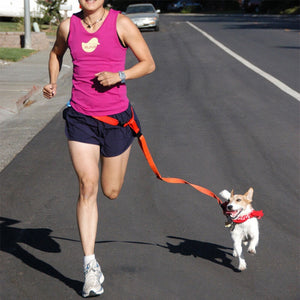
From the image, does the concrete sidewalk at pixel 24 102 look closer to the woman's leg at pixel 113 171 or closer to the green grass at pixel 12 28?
the woman's leg at pixel 113 171

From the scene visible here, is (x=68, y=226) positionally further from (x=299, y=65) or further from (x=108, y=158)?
(x=299, y=65)

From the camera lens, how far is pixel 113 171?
5.23 meters

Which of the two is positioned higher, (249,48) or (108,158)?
(108,158)

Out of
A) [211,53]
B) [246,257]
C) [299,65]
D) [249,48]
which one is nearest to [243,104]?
[299,65]

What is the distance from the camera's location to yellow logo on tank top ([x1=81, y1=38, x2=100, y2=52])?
4.87 meters

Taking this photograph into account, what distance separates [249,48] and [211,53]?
88.8 inches

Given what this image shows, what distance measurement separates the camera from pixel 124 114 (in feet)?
16.8

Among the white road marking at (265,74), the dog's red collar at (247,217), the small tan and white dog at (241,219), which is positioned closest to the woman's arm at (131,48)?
the small tan and white dog at (241,219)

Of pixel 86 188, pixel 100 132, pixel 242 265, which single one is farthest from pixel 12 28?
pixel 242 265

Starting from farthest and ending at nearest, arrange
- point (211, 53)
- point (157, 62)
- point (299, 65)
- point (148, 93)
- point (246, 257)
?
point (211, 53) → point (157, 62) → point (299, 65) → point (148, 93) → point (246, 257)

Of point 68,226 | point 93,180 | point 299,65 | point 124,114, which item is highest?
point 124,114

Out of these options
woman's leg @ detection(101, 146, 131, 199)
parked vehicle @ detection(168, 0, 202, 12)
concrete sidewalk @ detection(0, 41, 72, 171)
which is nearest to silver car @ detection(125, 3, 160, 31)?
concrete sidewalk @ detection(0, 41, 72, 171)

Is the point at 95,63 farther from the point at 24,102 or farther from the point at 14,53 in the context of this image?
the point at 14,53

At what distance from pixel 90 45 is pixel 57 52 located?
551 mm
